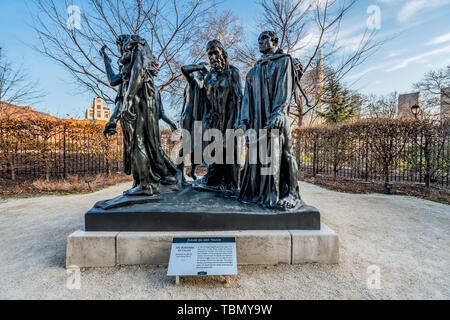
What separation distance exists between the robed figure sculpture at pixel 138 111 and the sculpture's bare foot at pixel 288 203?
178 centimetres

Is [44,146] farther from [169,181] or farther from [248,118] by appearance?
[248,118]

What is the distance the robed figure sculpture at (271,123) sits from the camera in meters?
2.94

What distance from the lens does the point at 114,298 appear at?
6.59ft

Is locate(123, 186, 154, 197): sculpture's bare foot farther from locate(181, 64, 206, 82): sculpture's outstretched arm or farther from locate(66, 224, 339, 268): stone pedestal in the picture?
locate(181, 64, 206, 82): sculpture's outstretched arm

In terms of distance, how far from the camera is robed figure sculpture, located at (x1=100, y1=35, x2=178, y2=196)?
291 cm

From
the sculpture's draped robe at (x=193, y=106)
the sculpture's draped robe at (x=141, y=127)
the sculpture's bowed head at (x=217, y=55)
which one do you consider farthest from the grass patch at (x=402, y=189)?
the sculpture's draped robe at (x=141, y=127)

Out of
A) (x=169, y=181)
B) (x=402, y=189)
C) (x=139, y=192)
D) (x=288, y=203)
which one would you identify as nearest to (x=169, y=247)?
(x=139, y=192)

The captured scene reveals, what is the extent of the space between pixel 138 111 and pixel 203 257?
2.08m

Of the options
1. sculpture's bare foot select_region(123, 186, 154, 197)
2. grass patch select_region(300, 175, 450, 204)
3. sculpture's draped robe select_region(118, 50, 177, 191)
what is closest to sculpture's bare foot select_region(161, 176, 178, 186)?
sculpture's draped robe select_region(118, 50, 177, 191)

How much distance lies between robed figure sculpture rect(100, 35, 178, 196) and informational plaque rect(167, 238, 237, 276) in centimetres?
106

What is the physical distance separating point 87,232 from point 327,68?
15.4m

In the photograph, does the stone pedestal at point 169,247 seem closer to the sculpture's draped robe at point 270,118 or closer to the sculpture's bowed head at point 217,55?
the sculpture's draped robe at point 270,118

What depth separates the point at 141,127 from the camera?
10.2 feet
